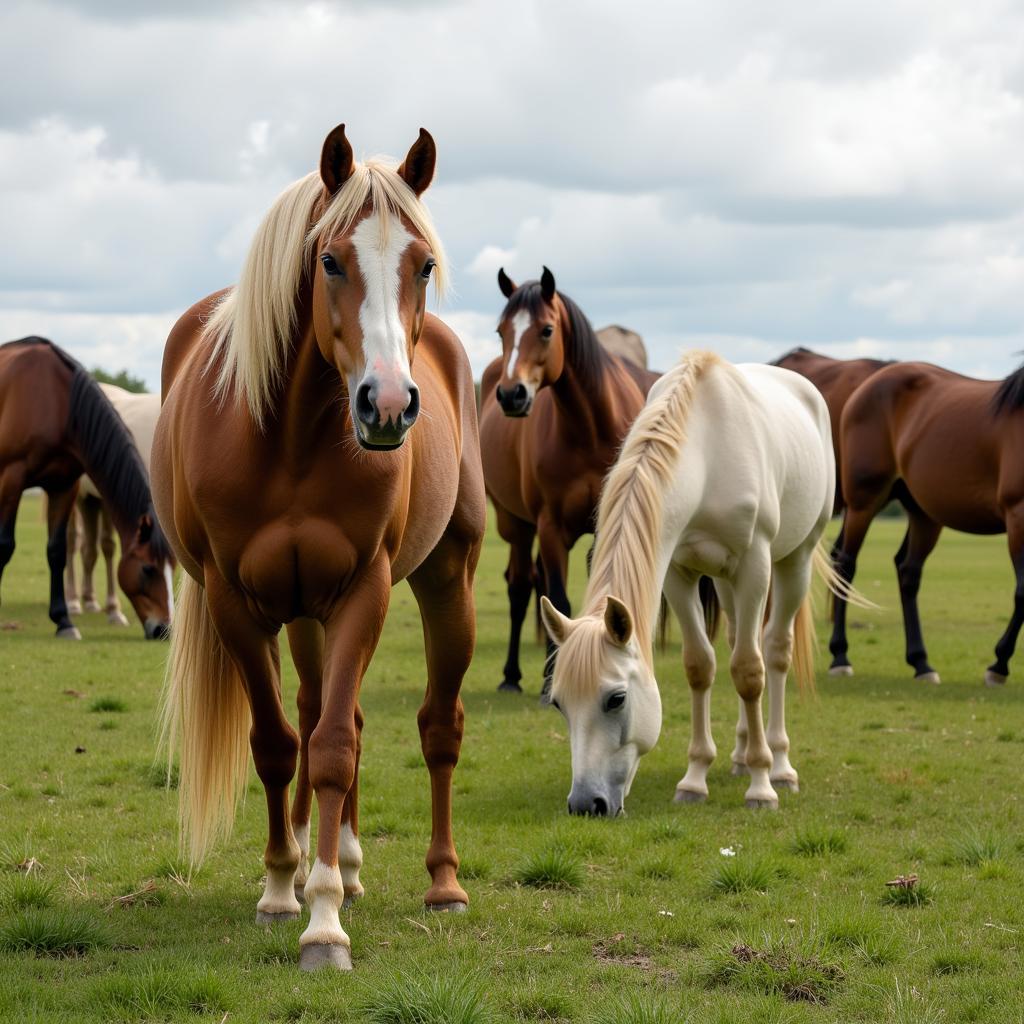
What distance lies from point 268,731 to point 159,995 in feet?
3.16

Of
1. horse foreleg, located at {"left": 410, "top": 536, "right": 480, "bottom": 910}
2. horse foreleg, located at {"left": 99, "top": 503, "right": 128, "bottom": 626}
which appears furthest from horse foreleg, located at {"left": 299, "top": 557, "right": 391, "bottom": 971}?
horse foreleg, located at {"left": 99, "top": 503, "right": 128, "bottom": 626}

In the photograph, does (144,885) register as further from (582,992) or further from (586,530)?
(586,530)

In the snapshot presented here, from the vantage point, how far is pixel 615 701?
6.02 meters

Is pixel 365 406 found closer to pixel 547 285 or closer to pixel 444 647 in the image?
pixel 444 647

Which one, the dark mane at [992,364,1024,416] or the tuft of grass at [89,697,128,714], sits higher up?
the dark mane at [992,364,1024,416]

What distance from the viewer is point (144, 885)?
510 cm

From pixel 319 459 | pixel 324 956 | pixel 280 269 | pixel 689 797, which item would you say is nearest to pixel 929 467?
pixel 689 797

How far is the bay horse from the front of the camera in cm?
380

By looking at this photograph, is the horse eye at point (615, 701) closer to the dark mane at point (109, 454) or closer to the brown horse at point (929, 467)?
the brown horse at point (929, 467)

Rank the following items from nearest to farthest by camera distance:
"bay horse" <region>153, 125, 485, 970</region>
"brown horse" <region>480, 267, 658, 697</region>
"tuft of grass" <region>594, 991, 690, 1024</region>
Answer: "tuft of grass" <region>594, 991, 690, 1024</region> → "bay horse" <region>153, 125, 485, 970</region> → "brown horse" <region>480, 267, 658, 697</region>

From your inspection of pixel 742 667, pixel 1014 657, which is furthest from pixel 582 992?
pixel 1014 657

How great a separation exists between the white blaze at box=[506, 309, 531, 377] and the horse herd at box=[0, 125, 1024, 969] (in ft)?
0.07

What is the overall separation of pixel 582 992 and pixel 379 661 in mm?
9034

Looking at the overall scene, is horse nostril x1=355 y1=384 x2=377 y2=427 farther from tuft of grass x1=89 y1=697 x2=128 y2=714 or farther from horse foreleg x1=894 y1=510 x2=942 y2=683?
horse foreleg x1=894 y1=510 x2=942 y2=683
